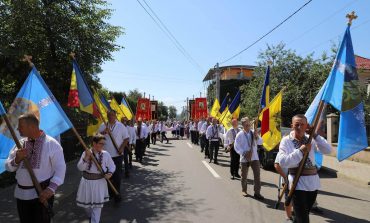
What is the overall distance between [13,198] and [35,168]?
15.2 feet

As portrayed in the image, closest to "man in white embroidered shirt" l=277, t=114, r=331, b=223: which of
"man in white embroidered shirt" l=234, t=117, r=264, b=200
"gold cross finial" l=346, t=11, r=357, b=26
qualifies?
"gold cross finial" l=346, t=11, r=357, b=26

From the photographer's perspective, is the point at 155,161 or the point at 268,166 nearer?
the point at 268,166

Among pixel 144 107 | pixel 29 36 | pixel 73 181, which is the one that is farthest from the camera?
pixel 144 107

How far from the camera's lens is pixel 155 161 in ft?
57.9

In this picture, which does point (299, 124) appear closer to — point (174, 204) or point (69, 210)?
point (174, 204)

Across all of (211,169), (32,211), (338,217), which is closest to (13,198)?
(32,211)

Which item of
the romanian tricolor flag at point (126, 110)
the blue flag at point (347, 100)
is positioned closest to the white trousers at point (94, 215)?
the blue flag at point (347, 100)

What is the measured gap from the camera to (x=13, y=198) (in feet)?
29.0

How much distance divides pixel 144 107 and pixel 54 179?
17429 mm

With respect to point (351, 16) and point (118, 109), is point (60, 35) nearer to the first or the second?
point (118, 109)

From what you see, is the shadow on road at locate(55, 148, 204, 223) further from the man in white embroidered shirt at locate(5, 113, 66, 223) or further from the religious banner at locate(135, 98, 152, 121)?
the religious banner at locate(135, 98, 152, 121)

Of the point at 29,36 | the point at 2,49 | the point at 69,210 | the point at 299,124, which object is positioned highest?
the point at 29,36

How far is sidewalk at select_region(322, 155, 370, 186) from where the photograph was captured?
40.3 ft

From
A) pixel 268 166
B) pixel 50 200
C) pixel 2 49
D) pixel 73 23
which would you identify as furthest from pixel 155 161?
pixel 50 200
